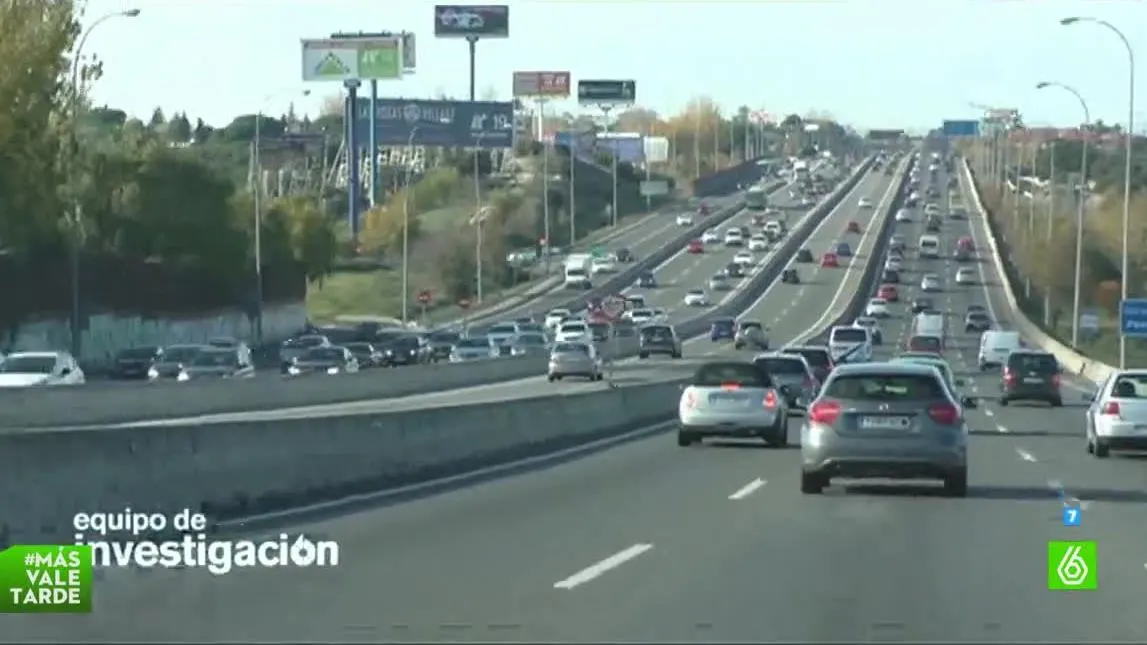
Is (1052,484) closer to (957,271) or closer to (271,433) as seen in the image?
(271,433)

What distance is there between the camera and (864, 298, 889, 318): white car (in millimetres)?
107750

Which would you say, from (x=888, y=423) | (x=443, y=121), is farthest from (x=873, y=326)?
(x=888, y=423)

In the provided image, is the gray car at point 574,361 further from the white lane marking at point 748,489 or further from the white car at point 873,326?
the white lane marking at point 748,489

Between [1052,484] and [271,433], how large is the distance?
9775 millimetres

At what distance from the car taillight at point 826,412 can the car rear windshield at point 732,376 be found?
9.25 metres

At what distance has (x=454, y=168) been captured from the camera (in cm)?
18850

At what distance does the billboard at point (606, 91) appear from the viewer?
18838 centimetres

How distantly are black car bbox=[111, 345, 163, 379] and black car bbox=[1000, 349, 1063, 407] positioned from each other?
78.4 ft

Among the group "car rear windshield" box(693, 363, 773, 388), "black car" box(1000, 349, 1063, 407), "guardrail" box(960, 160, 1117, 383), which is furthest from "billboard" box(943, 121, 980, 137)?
"car rear windshield" box(693, 363, 773, 388)

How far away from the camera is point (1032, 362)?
53781mm

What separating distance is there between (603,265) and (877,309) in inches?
1087

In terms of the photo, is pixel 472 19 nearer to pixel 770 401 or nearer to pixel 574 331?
pixel 574 331

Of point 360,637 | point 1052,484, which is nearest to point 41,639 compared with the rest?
point 360,637

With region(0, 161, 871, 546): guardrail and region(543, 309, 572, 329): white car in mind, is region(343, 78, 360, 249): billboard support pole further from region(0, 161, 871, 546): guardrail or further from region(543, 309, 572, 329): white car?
region(0, 161, 871, 546): guardrail
